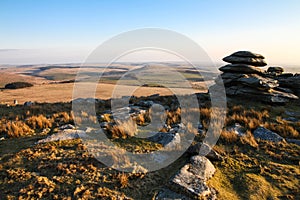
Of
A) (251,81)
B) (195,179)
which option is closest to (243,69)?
(251,81)

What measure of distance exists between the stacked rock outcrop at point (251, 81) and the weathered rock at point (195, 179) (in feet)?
37.8

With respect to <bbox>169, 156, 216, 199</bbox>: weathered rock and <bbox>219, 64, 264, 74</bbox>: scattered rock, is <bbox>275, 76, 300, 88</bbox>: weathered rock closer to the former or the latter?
<bbox>219, 64, 264, 74</bbox>: scattered rock

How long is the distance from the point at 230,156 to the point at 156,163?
2.82m

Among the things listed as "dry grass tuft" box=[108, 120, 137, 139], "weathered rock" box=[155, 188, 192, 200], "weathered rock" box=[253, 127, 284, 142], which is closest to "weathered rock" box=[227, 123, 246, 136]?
"weathered rock" box=[253, 127, 284, 142]

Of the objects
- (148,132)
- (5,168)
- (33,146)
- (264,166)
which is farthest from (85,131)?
(264,166)

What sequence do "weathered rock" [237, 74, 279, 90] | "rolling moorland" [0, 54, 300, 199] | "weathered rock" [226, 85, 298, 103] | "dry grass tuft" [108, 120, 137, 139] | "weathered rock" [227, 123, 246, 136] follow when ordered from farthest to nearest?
"weathered rock" [237, 74, 279, 90], "weathered rock" [226, 85, 298, 103], "weathered rock" [227, 123, 246, 136], "dry grass tuft" [108, 120, 137, 139], "rolling moorland" [0, 54, 300, 199]

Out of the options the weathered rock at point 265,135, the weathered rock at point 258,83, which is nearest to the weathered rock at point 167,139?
the weathered rock at point 265,135

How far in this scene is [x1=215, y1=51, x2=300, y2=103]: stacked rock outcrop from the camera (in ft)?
53.1

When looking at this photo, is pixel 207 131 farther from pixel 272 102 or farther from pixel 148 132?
pixel 272 102

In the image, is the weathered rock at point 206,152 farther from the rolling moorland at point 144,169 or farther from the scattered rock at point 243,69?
the scattered rock at point 243,69

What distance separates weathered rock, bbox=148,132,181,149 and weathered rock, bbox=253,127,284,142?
150 inches

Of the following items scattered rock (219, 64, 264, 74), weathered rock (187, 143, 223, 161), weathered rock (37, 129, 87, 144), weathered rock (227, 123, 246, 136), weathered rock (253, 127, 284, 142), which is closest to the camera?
weathered rock (187, 143, 223, 161)

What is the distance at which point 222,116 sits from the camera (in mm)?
12531

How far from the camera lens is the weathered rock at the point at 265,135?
9.26m
